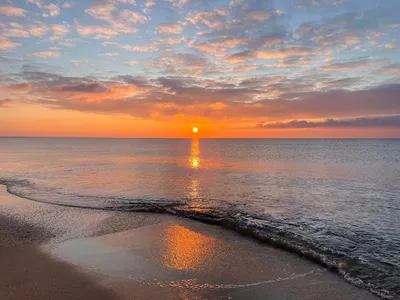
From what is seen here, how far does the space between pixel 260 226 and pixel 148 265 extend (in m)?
6.10

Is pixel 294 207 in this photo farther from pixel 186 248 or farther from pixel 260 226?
pixel 186 248

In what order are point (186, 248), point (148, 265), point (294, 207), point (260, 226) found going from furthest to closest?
point (294, 207) → point (260, 226) → point (186, 248) → point (148, 265)

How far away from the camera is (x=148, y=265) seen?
8.89m

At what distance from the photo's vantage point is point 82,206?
58.1 feet

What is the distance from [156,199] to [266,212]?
Result: 24.7ft

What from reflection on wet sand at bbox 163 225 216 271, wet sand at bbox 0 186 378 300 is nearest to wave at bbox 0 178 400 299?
wet sand at bbox 0 186 378 300

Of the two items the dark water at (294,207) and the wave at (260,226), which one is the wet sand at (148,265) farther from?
the dark water at (294,207)

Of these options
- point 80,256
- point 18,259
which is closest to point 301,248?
point 80,256

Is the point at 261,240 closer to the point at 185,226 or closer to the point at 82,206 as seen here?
the point at 185,226

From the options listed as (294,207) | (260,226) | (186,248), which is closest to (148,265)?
(186,248)

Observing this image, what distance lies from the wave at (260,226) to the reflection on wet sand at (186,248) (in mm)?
2017

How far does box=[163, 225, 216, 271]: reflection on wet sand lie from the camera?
905cm

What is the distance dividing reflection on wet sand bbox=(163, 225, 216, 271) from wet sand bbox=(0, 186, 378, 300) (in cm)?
3

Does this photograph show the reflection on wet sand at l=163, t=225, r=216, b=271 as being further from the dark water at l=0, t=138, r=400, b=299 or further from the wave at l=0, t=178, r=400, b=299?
the dark water at l=0, t=138, r=400, b=299
